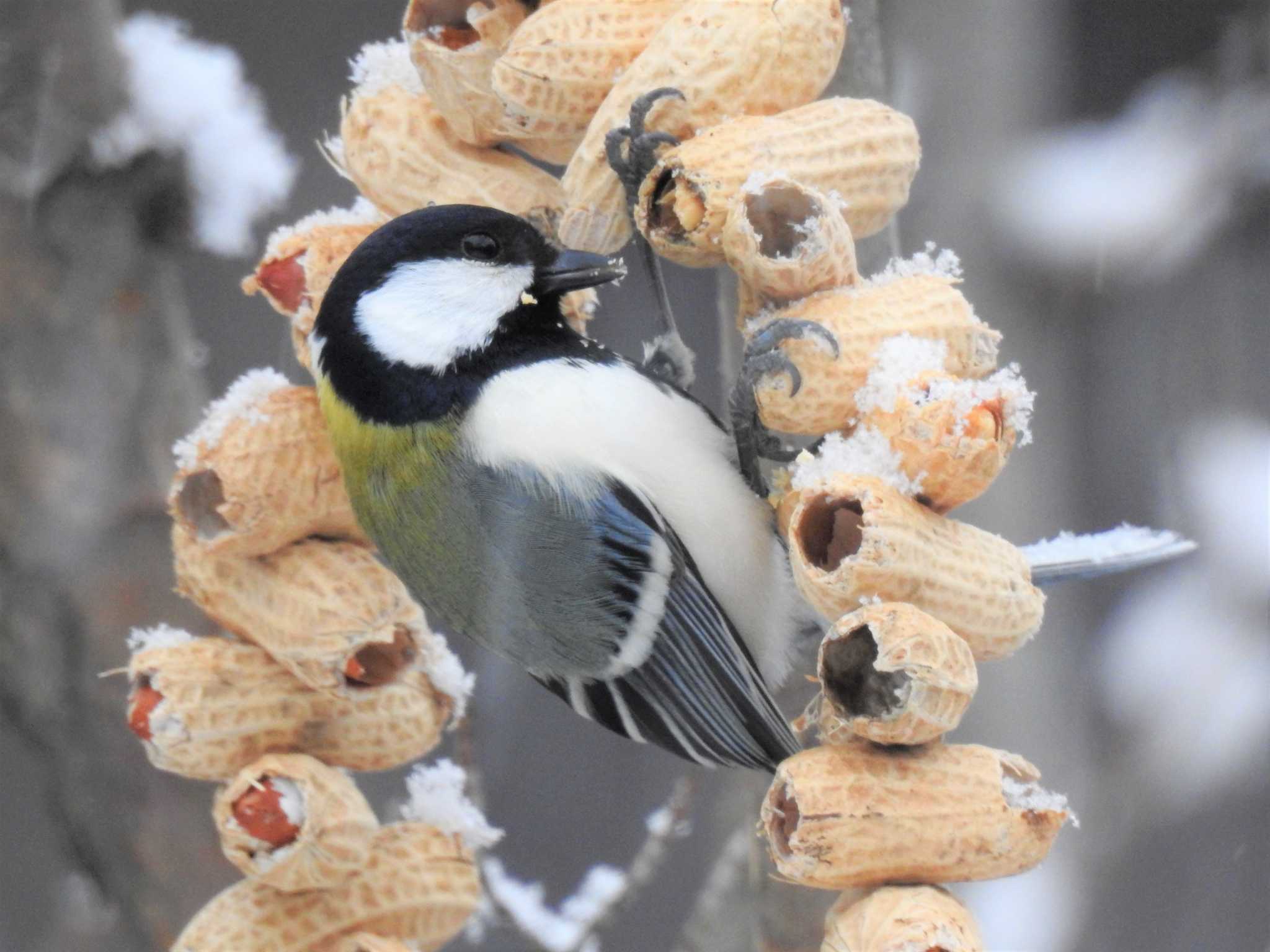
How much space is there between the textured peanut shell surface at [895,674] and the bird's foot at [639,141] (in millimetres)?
219

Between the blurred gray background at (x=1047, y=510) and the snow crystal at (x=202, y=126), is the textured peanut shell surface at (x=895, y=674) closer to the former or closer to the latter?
the blurred gray background at (x=1047, y=510)

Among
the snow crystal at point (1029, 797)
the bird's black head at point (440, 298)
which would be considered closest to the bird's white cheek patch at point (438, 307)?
the bird's black head at point (440, 298)

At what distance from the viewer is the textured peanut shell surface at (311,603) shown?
0.63 m

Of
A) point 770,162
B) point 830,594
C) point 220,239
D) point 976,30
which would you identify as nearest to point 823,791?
point 830,594

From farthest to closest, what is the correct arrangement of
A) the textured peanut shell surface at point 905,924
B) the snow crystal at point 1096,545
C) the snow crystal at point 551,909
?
the snow crystal at point 551,909 → the snow crystal at point 1096,545 → the textured peanut shell surface at point 905,924

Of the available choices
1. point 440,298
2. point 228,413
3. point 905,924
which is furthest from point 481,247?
point 905,924

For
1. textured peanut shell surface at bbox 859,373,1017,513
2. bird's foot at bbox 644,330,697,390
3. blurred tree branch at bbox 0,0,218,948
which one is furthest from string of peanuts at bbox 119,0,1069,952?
blurred tree branch at bbox 0,0,218,948

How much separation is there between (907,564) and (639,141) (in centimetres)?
22

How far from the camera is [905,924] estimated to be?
0.50m

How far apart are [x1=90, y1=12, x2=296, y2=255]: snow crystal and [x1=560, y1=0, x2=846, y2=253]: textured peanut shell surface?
0.34m

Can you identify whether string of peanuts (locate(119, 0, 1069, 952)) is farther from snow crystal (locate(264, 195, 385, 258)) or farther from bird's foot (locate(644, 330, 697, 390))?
bird's foot (locate(644, 330, 697, 390))

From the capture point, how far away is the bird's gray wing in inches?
29.3

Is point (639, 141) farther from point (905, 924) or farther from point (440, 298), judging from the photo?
point (905, 924)

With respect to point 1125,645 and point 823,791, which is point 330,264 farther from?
point 1125,645
